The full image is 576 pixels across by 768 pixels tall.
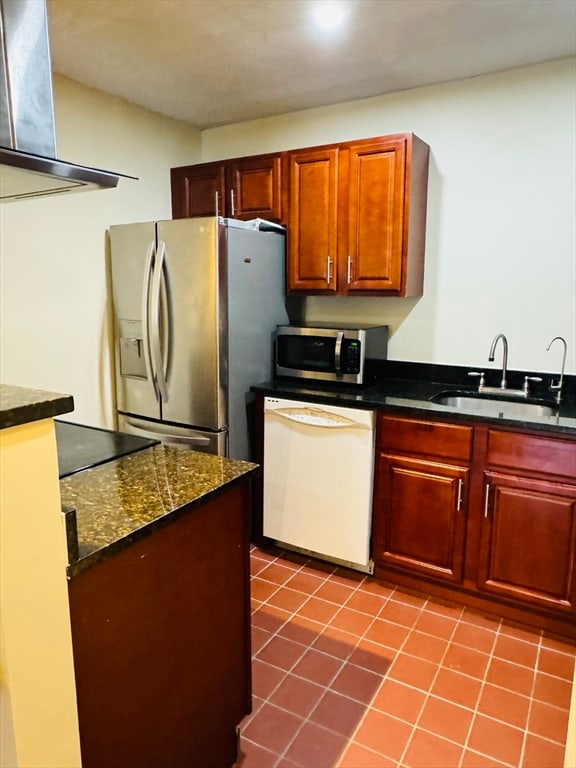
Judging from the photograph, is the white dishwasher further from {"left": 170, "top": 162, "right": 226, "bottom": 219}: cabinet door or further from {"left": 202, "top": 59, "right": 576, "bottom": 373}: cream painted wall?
{"left": 170, "top": 162, "right": 226, "bottom": 219}: cabinet door

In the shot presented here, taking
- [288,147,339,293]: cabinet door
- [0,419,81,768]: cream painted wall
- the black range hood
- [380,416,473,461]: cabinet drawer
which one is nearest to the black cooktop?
[0,419,81,768]: cream painted wall

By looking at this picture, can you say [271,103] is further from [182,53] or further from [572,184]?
[572,184]

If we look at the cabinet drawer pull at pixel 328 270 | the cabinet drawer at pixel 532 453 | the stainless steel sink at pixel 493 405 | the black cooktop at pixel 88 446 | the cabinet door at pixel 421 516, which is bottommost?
the cabinet door at pixel 421 516

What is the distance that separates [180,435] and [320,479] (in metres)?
0.80

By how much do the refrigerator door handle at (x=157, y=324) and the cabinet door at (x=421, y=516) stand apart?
124cm

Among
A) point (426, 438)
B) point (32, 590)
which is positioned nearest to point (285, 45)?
point (426, 438)

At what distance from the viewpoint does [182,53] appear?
7.97ft

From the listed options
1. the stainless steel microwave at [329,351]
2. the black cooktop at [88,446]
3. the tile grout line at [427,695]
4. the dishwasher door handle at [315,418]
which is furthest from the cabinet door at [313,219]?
the tile grout line at [427,695]

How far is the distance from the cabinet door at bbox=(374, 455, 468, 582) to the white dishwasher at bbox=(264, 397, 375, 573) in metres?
0.08

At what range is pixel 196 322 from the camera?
2.75 meters

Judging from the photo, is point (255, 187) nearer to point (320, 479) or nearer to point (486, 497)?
point (320, 479)

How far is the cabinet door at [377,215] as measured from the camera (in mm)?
2660

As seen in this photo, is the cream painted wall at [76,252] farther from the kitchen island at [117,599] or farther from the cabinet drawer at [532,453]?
the cabinet drawer at [532,453]

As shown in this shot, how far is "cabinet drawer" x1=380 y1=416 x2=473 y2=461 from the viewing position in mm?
2369
